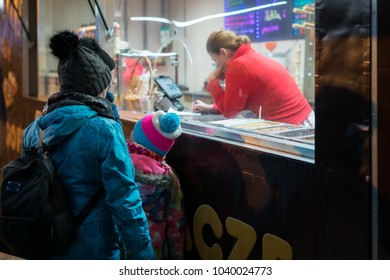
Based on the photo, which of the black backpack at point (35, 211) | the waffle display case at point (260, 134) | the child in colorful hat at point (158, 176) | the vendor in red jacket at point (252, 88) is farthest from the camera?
the vendor in red jacket at point (252, 88)

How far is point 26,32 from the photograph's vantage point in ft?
16.5

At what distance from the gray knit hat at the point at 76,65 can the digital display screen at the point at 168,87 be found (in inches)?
55.8

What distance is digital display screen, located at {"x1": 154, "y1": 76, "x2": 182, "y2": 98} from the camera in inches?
124

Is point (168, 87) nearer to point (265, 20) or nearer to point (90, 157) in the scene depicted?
point (265, 20)

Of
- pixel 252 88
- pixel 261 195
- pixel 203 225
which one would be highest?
pixel 252 88

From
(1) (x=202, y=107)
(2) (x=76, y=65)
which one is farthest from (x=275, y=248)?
(1) (x=202, y=107)

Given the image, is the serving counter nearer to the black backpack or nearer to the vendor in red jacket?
the vendor in red jacket

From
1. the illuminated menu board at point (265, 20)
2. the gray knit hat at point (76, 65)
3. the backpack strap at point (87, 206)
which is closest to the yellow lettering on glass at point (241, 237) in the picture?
the backpack strap at point (87, 206)

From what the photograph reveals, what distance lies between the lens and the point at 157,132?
2139 millimetres

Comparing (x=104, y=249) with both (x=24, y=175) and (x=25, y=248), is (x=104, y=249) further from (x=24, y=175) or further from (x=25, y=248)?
(x=24, y=175)

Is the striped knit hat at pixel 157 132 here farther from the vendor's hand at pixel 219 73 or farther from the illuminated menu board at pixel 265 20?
the illuminated menu board at pixel 265 20

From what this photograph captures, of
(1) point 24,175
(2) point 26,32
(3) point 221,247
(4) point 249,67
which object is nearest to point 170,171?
(3) point 221,247

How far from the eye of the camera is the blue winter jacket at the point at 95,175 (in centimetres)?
161

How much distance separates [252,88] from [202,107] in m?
0.44
